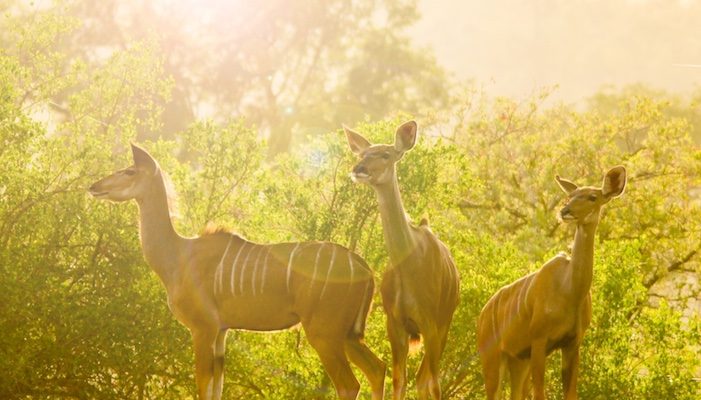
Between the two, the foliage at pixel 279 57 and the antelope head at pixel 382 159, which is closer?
the antelope head at pixel 382 159

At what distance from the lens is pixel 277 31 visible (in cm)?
4112

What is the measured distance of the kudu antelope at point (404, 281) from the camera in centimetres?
738

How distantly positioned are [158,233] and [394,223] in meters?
1.87

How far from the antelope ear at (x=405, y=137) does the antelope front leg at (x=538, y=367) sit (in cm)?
181

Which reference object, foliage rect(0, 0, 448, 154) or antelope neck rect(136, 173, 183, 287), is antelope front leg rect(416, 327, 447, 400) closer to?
antelope neck rect(136, 173, 183, 287)

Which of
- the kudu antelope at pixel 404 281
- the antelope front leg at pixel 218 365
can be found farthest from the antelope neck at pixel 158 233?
the kudu antelope at pixel 404 281

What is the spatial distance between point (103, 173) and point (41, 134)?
890 millimetres

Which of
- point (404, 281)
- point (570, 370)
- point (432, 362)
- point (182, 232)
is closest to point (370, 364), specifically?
point (432, 362)

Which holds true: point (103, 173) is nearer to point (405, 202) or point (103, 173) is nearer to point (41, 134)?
point (41, 134)

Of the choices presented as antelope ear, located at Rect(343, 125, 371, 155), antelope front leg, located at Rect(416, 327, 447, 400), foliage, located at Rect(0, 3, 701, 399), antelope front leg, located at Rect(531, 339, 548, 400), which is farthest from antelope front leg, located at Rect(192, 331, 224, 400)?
foliage, located at Rect(0, 3, 701, 399)

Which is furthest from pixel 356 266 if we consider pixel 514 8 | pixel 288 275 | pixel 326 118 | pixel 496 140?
pixel 514 8

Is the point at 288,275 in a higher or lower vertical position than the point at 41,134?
lower

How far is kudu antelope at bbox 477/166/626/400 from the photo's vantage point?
7.33 meters

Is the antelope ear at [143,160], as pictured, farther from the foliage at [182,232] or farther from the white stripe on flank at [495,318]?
the foliage at [182,232]
